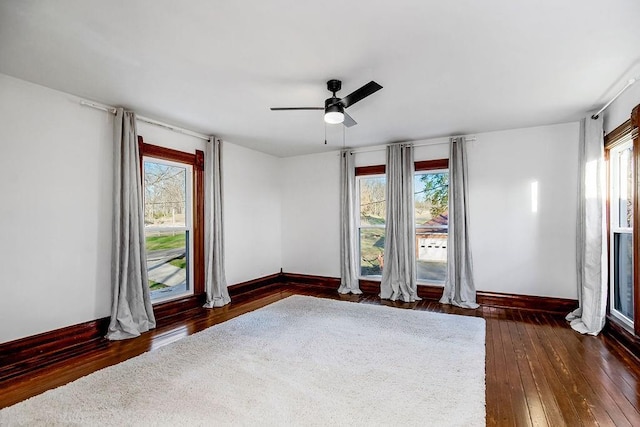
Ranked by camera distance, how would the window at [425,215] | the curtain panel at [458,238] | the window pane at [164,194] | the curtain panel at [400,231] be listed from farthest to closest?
the window at [425,215]
the curtain panel at [400,231]
the curtain panel at [458,238]
the window pane at [164,194]

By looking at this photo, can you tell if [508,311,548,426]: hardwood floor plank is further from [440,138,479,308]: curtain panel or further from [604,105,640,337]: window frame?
[440,138,479,308]: curtain panel

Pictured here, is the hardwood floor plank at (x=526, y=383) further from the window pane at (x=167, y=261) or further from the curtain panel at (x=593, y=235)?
the window pane at (x=167, y=261)

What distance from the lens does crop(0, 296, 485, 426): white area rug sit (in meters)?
2.09

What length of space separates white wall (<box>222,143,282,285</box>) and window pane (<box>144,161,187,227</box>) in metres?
0.77

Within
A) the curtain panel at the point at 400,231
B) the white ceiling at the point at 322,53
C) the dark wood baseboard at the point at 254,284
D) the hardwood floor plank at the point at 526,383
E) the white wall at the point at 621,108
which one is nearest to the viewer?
the white ceiling at the point at 322,53

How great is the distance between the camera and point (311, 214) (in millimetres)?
6422

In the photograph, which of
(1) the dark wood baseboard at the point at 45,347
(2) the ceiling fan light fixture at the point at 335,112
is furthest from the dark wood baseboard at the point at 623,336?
(1) the dark wood baseboard at the point at 45,347

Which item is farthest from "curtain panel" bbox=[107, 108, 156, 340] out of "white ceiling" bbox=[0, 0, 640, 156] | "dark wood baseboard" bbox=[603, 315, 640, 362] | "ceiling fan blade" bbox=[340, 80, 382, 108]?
"dark wood baseboard" bbox=[603, 315, 640, 362]

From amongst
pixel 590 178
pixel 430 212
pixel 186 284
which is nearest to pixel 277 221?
pixel 186 284

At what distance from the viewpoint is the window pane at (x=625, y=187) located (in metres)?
3.42

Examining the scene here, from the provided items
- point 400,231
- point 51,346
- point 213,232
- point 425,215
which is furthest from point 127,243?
point 425,215

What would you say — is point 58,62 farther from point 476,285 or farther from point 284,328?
point 476,285

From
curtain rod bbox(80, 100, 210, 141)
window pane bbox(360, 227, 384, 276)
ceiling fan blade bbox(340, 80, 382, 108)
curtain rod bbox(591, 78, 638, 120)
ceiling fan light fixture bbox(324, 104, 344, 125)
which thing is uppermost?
curtain rod bbox(80, 100, 210, 141)

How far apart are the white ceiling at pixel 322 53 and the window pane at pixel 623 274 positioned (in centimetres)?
163
